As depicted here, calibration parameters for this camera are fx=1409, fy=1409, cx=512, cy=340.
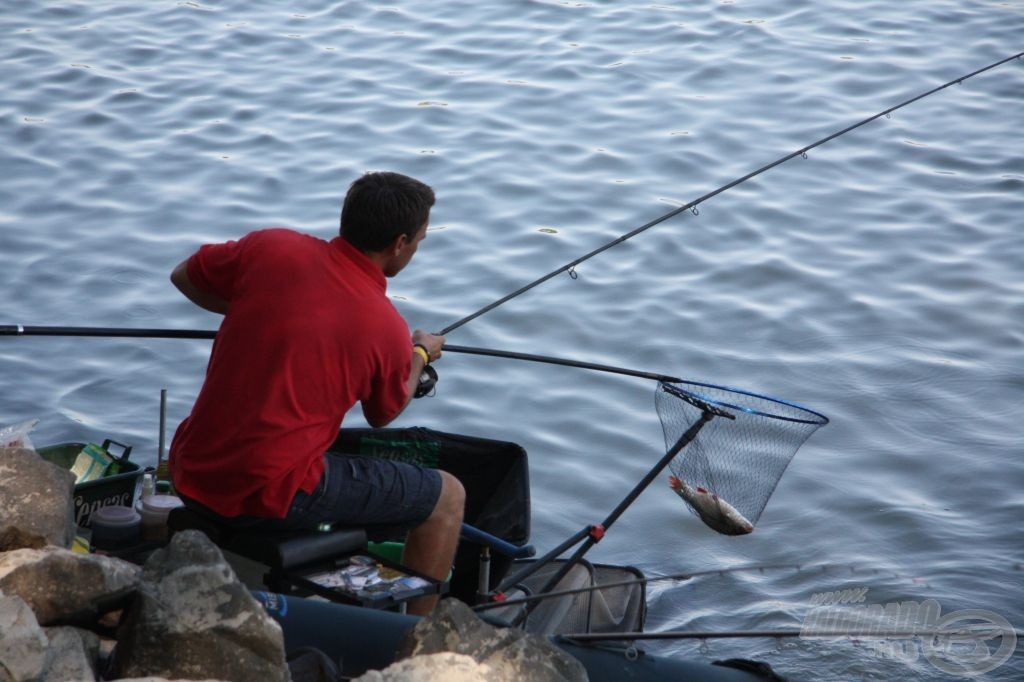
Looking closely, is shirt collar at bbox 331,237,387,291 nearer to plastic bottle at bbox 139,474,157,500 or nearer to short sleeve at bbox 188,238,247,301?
short sleeve at bbox 188,238,247,301

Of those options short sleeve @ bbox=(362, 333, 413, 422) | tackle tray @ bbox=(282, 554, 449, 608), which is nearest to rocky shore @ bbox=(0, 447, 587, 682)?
tackle tray @ bbox=(282, 554, 449, 608)

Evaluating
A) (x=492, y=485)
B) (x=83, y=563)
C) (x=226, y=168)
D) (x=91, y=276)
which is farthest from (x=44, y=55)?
(x=83, y=563)

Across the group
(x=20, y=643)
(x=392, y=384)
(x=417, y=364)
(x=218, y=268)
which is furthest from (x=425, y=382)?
(x=20, y=643)

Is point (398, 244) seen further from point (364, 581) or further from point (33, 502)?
point (33, 502)

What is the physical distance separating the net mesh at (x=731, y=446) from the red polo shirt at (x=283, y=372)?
2.57 ft

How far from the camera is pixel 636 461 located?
5.02 m

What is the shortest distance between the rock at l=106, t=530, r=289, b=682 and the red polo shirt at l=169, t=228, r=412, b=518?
60 cm

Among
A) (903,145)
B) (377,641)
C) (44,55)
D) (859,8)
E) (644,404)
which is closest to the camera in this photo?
(377,641)

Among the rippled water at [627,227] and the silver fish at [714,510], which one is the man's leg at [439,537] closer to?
the silver fish at [714,510]

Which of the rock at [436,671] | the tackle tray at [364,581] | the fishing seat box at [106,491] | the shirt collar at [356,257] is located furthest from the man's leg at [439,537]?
the rock at [436,671]

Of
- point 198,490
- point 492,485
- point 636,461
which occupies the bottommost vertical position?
point 636,461

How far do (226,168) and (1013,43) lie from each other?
18.7ft

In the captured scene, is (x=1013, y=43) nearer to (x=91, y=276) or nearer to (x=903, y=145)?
(x=903, y=145)

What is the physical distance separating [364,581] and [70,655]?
2.66ft
